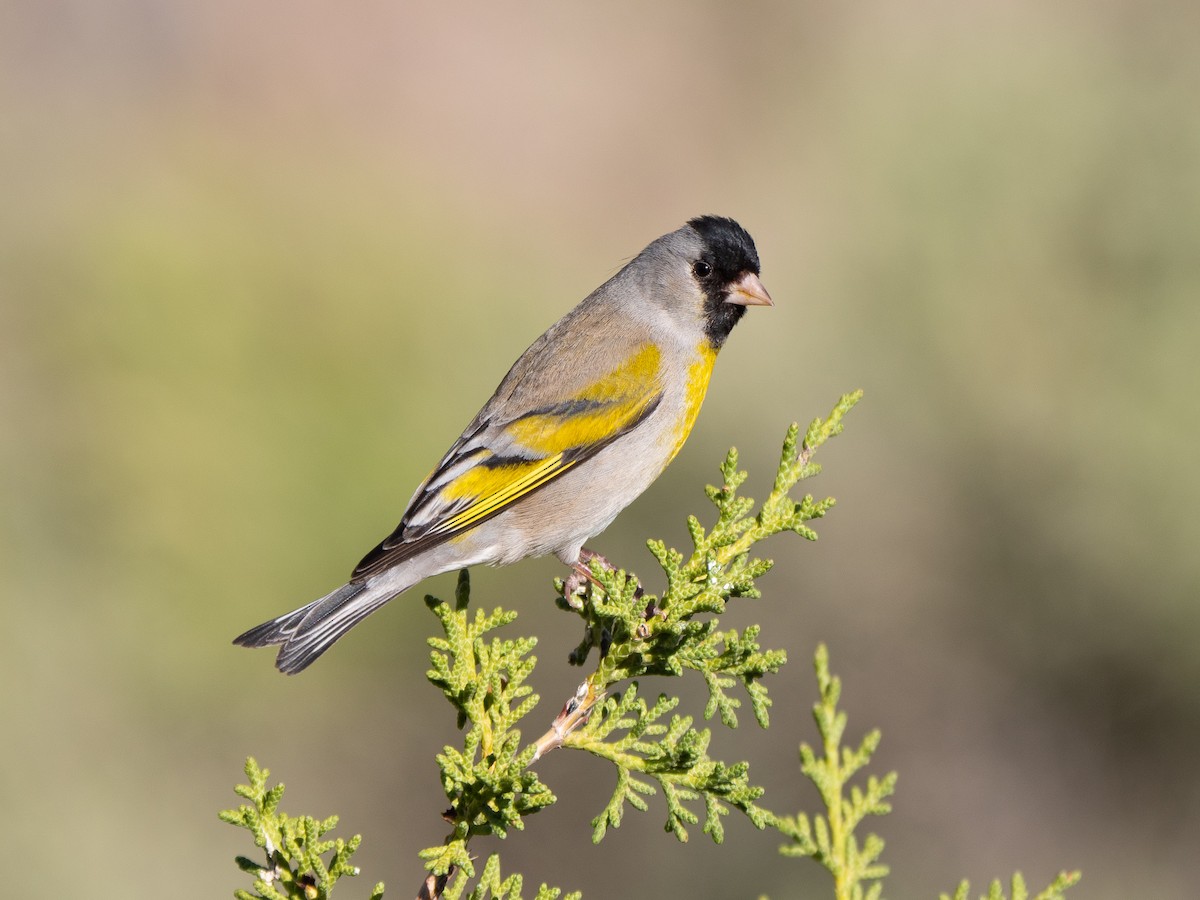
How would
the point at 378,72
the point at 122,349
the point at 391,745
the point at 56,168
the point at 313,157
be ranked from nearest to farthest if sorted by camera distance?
the point at 391,745, the point at 122,349, the point at 56,168, the point at 313,157, the point at 378,72

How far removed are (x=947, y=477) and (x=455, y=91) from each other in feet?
30.6

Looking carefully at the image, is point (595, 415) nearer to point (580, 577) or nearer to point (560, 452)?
point (560, 452)

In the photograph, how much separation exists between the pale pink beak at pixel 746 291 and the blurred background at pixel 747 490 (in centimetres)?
248

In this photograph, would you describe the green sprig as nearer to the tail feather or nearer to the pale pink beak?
the tail feather

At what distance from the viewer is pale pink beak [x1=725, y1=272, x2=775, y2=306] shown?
4.43 meters

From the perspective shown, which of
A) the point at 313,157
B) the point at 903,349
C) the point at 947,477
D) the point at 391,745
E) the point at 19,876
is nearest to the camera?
the point at 19,876

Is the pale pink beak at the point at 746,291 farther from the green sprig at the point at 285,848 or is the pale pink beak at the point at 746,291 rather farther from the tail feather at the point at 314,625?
the green sprig at the point at 285,848

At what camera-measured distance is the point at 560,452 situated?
158 inches

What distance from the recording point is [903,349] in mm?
8188

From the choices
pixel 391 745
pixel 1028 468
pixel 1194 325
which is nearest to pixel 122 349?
pixel 391 745

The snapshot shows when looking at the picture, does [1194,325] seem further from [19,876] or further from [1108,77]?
→ [19,876]

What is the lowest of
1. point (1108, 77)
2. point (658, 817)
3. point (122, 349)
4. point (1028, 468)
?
point (658, 817)

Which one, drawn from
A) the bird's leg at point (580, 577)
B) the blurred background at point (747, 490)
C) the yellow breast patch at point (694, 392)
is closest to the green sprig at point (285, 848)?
the bird's leg at point (580, 577)

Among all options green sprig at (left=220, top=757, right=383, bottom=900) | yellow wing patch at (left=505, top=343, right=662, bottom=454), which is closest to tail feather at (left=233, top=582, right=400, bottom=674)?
yellow wing patch at (left=505, top=343, right=662, bottom=454)
